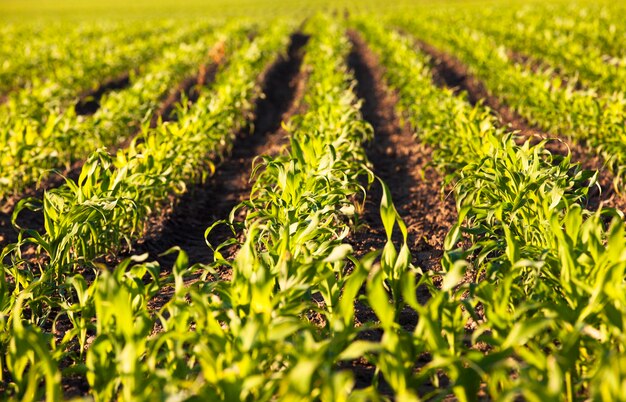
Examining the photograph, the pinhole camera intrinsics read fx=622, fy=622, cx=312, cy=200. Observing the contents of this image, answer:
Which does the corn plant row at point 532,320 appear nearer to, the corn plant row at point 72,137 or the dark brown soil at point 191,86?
the corn plant row at point 72,137

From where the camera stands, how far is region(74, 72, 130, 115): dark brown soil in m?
12.9

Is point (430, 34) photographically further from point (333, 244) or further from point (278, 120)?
point (333, 244)

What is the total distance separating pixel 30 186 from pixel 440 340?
595 cm

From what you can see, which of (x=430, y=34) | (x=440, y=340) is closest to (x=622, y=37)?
(x=430, y=34)

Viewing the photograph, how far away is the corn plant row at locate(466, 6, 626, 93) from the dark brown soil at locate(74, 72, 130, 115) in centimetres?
932

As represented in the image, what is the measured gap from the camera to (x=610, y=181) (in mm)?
6562

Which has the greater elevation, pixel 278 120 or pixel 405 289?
pixel 405 289

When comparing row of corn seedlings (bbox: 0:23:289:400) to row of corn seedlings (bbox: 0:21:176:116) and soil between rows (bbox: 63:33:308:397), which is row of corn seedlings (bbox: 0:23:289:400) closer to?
soil between rows (bbox: 63:33:308:397)

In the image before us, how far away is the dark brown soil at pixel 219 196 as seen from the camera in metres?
5.71

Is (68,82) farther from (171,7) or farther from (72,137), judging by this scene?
(171,7)

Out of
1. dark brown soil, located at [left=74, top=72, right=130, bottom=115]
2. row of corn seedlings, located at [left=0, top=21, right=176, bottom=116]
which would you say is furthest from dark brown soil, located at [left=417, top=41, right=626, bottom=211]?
dark brown soil, located at [left=74, top=72, right=130, bottom=115]

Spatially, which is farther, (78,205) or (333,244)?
(78,205)

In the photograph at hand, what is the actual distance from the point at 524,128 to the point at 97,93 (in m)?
10.1

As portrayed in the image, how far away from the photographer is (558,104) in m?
7.85
